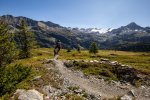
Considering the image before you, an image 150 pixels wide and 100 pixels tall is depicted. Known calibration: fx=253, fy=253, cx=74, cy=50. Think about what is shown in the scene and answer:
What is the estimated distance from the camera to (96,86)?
111ft

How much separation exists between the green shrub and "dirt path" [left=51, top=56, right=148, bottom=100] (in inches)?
275

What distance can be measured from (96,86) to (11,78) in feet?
43.0

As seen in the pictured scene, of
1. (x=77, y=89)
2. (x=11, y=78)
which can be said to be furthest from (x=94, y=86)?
(x=11, y=78)

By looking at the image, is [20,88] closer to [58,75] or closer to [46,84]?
[46,84]

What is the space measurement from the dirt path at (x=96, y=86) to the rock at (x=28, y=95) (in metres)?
7.56

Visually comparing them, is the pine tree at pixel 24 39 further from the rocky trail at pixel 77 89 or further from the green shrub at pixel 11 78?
the green shrub at pixel 11 78

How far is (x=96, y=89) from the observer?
107ft

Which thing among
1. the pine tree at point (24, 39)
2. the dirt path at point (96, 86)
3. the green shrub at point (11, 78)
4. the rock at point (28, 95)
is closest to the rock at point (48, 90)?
the rock at point (28, 95)

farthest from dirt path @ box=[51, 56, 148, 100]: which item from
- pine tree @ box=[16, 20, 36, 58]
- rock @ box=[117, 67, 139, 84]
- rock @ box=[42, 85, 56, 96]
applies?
pine tree @ box=[16, 20, 36, 58]

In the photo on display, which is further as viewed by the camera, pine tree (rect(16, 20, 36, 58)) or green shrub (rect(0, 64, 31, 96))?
pine tree (rect(16, 20, 36, 58))

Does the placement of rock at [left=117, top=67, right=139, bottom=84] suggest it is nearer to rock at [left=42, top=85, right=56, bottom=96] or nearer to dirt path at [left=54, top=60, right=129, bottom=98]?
dirt path at [left=54, top=60, right=129, bottom=98]

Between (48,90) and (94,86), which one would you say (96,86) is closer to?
(94,86)

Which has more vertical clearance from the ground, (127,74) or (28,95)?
(28,95)

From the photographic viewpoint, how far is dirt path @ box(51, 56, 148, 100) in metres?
31.3
